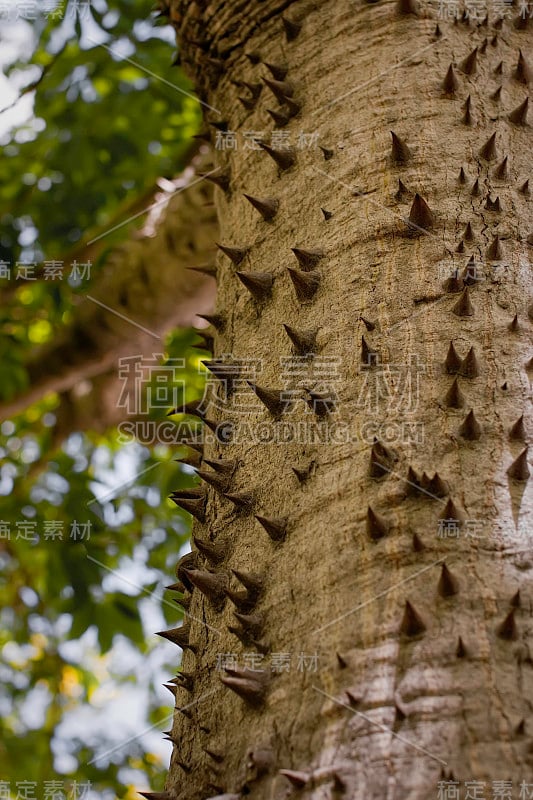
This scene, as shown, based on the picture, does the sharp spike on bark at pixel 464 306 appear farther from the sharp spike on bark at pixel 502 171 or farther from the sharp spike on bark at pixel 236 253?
the sharp spike on bark at pixel 236 253

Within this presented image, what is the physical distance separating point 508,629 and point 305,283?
637 millimetres

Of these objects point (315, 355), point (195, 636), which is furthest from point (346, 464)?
point (195, 636)

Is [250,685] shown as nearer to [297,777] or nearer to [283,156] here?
[297,777]

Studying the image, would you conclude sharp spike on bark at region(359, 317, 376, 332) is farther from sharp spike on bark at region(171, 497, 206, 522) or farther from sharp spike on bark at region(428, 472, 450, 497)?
sharp spike on bark at region(171, 497, 206, 522)

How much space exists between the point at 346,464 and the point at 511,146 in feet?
2.22

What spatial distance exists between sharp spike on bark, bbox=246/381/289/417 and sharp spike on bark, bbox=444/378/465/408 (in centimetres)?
25

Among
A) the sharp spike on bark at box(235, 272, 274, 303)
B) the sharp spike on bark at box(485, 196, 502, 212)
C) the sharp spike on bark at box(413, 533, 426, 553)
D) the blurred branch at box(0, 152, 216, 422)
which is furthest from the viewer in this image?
the blurred branch at box(0, 152, 216, 422)

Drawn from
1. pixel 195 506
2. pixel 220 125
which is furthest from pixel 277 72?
pixel 195 506

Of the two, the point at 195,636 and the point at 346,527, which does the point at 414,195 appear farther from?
the point at 195,636

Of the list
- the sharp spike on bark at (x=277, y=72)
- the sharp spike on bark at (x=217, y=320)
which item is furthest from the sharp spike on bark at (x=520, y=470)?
the sharp spike on bark at (x=277, y=72)

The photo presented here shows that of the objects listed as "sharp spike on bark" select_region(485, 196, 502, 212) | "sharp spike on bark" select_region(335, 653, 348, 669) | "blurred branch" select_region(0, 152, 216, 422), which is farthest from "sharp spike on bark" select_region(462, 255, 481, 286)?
"blurred branch" select_region(0, 152, 216, 422)

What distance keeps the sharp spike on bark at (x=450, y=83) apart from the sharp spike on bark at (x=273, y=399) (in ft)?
2.11

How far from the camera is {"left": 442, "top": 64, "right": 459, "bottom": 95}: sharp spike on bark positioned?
5.09ft

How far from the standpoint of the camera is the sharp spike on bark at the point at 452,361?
120 centimetres
